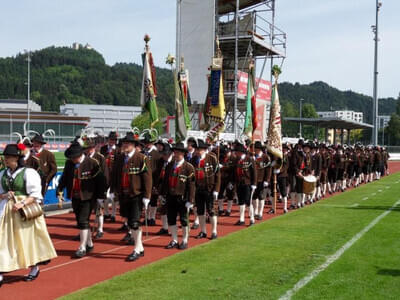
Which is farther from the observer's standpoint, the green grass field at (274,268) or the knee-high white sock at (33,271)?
the knee-high white sock at (33,271)

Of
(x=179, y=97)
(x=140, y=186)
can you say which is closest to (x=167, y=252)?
(x=140, y=186)

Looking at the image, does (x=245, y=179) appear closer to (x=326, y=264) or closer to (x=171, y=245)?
(x=171, y=245)

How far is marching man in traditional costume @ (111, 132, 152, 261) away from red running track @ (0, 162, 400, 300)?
528 millimetres

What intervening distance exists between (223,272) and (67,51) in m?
202

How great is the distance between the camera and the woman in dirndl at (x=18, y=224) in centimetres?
721

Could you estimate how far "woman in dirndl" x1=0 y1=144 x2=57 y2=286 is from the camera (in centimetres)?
721

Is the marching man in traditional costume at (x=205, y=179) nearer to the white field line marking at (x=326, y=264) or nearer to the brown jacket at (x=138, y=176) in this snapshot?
the brown jacket at (x=138, y=176)

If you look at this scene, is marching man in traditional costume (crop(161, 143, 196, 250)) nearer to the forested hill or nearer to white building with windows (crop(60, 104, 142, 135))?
white building with windows (crop(60, 104, 142, 135))

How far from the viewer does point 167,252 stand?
10055mm

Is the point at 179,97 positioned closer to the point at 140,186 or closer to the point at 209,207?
the point at 209,207

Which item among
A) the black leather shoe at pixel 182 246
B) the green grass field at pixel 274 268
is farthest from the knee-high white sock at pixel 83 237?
the black leather shoe at pixel 182 246

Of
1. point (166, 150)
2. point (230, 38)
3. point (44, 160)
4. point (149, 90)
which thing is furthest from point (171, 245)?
point (230, 38)

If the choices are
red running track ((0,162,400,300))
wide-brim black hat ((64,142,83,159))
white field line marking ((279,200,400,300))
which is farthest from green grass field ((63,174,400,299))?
wide-brim black hat ((64,142,83,159))

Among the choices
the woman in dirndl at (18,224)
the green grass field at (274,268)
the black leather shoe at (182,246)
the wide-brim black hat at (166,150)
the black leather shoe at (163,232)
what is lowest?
the black leather shoe at (163,232)
